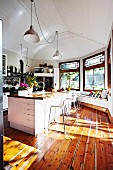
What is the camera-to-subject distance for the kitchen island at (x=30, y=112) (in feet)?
9.48

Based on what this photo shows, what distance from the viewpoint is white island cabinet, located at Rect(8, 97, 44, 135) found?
289cm

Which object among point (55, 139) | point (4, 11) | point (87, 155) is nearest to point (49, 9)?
point (4, 11)

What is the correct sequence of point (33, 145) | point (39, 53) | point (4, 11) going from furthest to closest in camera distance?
point (39, 53)
point (4, 11)
point (33, 145)

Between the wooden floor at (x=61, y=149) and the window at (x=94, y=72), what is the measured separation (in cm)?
324

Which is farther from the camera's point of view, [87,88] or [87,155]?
[87,88]

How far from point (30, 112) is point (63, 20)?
3.54 meters

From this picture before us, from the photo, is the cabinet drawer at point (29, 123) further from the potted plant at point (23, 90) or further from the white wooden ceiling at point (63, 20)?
the white wooden ceiling at point (63, 20)

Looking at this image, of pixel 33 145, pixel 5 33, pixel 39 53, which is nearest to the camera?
pixel 33 145

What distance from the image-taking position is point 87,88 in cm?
702

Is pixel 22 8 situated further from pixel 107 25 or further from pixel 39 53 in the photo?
pixel 39 53

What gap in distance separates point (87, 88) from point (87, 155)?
512 cm

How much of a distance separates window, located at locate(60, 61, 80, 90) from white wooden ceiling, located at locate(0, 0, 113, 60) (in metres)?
1.24

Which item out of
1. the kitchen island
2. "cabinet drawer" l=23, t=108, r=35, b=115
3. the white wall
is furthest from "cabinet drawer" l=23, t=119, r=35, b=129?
the white wall

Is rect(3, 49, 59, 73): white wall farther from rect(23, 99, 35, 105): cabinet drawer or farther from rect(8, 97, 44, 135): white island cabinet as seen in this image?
rect(23, 99, 35, 105): cabinet drawer
